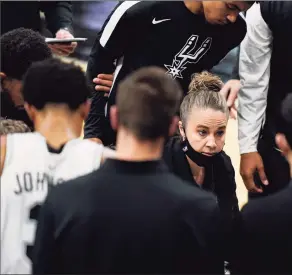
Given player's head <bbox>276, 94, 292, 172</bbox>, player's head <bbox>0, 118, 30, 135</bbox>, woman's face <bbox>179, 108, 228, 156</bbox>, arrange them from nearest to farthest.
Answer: player's head <bbox>276, 94, 292, 172</bbox>, player's head <bbox>0, 118, 30, 135</bbox>, woman's face <bbox>179, 108, 228, 156</bbox>

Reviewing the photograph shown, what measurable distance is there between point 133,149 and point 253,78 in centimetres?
141

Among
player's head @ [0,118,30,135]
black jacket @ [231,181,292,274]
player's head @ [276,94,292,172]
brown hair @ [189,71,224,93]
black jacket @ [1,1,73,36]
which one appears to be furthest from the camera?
black jacket @ [1,1,73,36]

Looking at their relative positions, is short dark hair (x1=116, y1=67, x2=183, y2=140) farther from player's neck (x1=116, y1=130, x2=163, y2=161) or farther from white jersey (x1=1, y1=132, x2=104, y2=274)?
white jersey (x1=1, y1=132, x2=104, y2=274)

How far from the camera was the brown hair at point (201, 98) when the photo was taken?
2.73m

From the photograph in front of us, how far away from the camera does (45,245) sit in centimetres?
172

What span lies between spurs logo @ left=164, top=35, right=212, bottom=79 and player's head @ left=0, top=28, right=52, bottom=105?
560 mm

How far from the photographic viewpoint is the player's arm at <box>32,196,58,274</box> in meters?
1.69

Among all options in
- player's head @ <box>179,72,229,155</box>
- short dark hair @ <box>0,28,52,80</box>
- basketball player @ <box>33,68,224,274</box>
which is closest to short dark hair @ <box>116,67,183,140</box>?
basketball player @ <box>33,68,224,274</box>

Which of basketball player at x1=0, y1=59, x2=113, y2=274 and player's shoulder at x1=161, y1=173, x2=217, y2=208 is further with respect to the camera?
basketball player at x1=0, y1=59, x2=113, y2=274

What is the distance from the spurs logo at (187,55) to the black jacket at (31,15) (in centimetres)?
87

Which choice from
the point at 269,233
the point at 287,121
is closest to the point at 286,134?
the point at 287,121

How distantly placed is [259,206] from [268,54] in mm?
1259

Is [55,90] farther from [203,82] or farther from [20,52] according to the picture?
[203,82]

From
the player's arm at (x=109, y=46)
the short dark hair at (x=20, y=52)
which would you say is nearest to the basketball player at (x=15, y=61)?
the short dark hair at (x=20, y=52)
